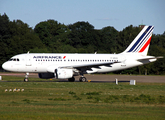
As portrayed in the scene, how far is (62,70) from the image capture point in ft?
125

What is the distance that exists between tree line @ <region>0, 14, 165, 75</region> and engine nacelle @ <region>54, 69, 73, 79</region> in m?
40.7

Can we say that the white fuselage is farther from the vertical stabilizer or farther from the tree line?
the tree line

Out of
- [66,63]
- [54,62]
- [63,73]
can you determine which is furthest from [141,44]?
[63,73]

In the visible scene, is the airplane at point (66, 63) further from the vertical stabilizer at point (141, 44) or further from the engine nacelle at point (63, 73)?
the vertical stabilizer at point (141, 44)

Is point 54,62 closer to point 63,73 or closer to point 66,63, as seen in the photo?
point 66,63

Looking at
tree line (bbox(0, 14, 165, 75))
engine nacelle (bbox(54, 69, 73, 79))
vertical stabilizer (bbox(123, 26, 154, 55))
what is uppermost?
tree line (bbox(0, 14, 165, 75))

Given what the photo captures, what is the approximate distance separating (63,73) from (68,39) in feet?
306

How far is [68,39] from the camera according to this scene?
429 feet

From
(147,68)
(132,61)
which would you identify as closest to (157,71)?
(147,68)

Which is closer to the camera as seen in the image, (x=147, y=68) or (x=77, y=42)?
(x=147, y=68)

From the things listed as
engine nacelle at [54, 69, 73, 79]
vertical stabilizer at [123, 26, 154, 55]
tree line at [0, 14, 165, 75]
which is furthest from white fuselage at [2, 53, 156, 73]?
tree line at [0, 14, 165, 75]

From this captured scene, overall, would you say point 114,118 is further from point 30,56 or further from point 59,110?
point 30,56

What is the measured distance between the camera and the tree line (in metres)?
88.8

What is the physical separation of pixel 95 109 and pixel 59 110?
6.55ft
